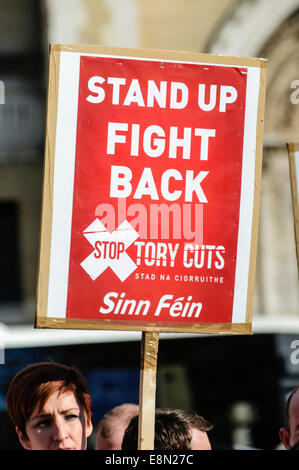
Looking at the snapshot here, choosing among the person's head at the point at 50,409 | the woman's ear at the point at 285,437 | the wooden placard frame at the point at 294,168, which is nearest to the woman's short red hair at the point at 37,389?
the person's head at the point at 50,409

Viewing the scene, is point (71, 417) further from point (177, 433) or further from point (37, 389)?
point (177, 433)

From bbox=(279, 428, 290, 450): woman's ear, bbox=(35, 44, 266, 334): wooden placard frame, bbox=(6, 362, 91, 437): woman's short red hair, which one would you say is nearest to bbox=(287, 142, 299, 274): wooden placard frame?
bbox=(35, 44, 266, 334): wooden placard frame

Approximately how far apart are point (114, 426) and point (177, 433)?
35cm

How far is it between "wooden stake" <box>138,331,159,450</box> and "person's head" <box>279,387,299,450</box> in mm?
737

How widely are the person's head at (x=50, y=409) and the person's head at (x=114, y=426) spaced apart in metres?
0.31

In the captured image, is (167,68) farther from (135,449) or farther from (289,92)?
(289,92)

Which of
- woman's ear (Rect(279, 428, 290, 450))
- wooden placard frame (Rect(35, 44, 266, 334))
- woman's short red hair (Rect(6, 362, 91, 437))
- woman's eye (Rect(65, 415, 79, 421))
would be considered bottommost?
woman's ear (Rect(279, 428, 290, 450))

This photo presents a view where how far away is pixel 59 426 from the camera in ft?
13.1

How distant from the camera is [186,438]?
412 centimetres

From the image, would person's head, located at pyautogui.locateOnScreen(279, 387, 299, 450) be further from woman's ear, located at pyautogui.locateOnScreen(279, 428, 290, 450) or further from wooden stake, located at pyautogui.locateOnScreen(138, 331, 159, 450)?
wooden stake, located at pyautogui.locateOnScreen(138, 331, 159, 450)

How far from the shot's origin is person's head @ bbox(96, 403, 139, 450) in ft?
14.1

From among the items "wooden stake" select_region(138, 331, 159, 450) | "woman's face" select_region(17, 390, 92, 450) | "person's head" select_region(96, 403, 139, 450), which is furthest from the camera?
"person's head" select_region(96, 403, 139, 450)
